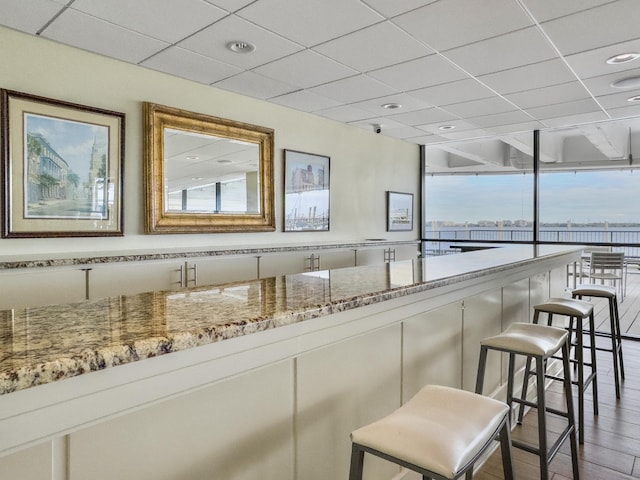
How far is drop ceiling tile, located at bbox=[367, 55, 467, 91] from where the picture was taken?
349 cm

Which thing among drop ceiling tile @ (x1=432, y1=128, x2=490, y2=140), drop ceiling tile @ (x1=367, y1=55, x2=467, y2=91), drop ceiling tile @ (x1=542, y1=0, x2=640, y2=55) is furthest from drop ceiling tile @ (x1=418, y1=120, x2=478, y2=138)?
drop ceiling tile @ (x1=542, y1=0, x2=640, y2=55)

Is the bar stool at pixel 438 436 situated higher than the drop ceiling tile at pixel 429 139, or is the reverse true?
the drop ceiling tile at pixel 429 139

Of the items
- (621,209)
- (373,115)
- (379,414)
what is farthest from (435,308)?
(621,209)

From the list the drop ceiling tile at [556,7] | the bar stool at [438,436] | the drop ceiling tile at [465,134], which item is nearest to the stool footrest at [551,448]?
the bar stool at [438,436]

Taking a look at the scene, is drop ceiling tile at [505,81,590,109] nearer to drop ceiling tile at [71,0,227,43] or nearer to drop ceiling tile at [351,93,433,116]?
drop ceiling tile at [351,93,433,116]

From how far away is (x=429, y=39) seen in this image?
3.07 m

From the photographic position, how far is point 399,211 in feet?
22.0

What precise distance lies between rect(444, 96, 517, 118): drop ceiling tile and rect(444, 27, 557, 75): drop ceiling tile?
3.06ft

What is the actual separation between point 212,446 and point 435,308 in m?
1.29

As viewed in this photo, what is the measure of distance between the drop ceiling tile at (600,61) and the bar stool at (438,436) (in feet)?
10.5

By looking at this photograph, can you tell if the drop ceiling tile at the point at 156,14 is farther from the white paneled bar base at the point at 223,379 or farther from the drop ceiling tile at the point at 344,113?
the drop ceiling tile at the point at 344,113

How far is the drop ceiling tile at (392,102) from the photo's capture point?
4.48 m

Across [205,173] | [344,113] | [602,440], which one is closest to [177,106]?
[205,173]

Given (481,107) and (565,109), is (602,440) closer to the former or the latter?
(481,107)
